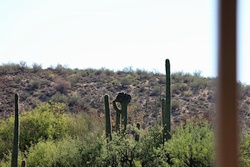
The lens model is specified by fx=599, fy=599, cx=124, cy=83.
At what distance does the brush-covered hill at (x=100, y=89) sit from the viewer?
178 feet

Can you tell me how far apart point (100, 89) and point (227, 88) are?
199ft

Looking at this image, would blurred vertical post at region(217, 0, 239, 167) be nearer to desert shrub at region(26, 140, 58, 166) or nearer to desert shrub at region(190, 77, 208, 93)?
desert shrub at region(26, 140, 58, 166)

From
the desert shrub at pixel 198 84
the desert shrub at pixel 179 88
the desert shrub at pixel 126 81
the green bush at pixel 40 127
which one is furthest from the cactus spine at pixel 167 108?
the desert shrub at pixel 126 81

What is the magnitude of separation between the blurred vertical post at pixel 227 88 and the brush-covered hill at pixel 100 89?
155 ft

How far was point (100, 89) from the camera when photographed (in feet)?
203

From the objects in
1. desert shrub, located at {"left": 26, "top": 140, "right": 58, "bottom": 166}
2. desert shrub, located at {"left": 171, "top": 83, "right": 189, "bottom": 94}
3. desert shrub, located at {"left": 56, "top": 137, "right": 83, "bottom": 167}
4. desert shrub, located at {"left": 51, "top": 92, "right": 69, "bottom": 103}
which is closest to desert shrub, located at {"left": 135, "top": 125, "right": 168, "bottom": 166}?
desert shrub, located at {"left": 56, "top": 137, "right": 83, "bottom": 167}

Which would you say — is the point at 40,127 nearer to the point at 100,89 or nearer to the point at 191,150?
the point at 191,150

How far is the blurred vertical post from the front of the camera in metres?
1.05

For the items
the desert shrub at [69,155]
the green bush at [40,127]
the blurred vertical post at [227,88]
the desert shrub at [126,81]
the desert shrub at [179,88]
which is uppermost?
the desert shrub at [126,81]

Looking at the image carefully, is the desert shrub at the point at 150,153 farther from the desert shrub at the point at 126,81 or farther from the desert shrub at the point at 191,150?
the desert shrub at the point at 126,81

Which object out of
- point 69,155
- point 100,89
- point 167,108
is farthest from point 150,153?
point 100,89

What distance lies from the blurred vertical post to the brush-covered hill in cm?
4726

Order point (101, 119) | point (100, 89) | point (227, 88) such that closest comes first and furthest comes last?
point (227, 88)
point (101, 119)
point (100, 89)

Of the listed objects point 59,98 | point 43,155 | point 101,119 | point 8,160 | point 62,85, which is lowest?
point 8,160
